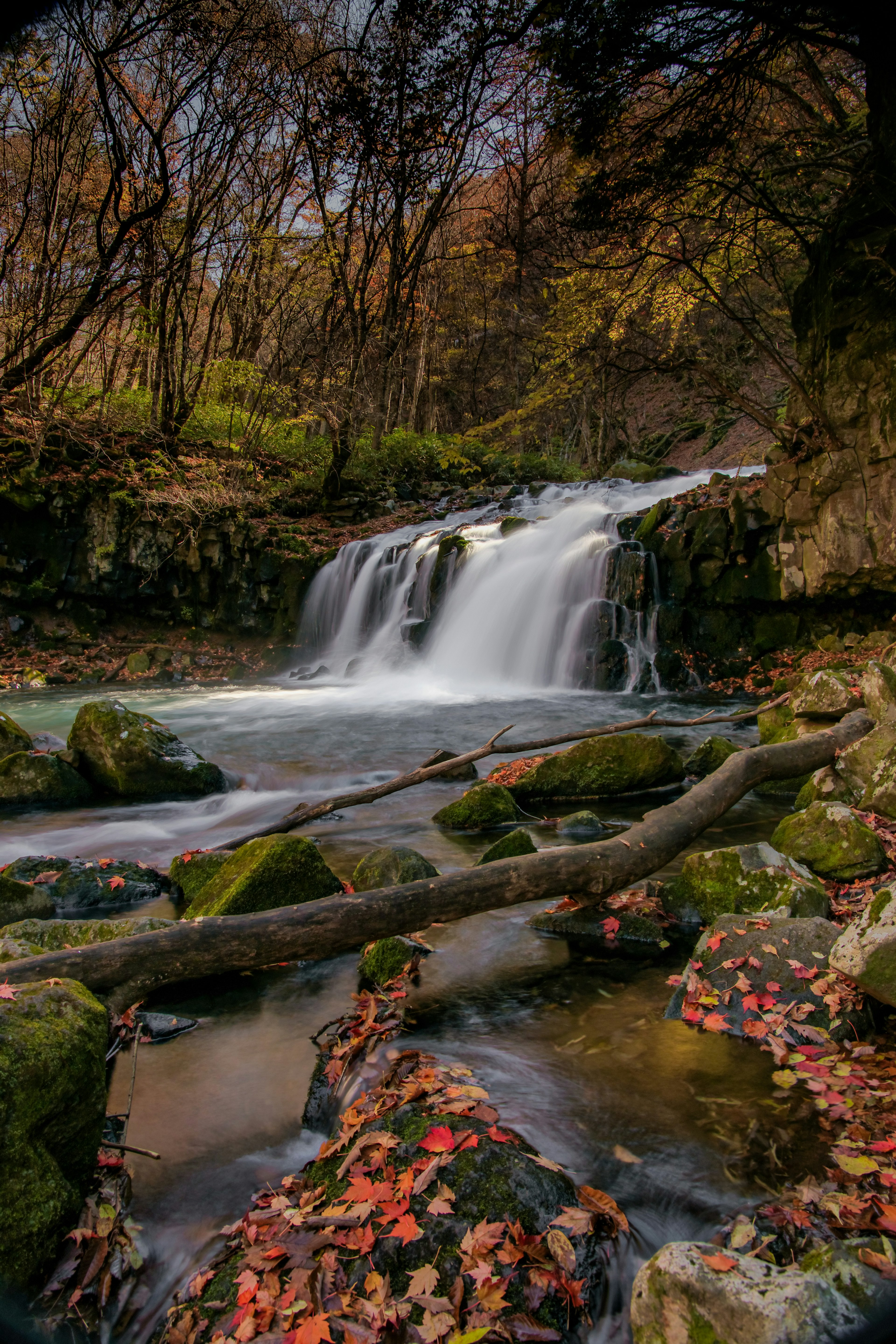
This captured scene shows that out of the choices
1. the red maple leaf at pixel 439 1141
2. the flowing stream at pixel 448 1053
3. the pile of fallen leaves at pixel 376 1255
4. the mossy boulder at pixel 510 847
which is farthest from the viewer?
the mossy boulder at pixel 510 847

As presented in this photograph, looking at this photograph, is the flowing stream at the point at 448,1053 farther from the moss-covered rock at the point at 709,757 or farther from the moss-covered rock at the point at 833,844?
the moss-covered rock at the point at 833,844

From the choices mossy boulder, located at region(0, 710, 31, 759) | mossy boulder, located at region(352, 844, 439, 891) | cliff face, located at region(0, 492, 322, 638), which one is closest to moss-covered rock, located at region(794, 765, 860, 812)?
mossy boulder, located at region(352, 844, 439, 891)

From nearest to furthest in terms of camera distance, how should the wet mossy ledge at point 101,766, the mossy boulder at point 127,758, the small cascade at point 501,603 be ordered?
the wet mossy ledge at point 101,766 → the mossy boulder at point 127,758 → the small cascade at point 501,603

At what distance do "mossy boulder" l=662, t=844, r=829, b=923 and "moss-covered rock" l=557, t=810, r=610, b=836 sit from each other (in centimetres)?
150

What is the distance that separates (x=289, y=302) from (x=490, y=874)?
18632mm

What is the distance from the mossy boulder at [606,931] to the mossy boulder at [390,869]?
86 cm

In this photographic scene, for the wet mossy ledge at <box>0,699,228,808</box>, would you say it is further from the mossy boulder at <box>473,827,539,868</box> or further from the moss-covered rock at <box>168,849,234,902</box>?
the mossy boulder at <box>473,827,539,868</box>

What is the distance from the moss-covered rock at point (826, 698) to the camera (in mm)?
6680

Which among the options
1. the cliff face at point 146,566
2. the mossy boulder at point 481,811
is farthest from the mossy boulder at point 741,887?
the cliff face at point 146,566

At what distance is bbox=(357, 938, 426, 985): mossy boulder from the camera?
3.95 metres

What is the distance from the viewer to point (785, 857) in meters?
4.36

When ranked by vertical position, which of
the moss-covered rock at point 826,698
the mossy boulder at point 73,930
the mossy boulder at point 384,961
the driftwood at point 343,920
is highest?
the moss-covered rock at point 826,698

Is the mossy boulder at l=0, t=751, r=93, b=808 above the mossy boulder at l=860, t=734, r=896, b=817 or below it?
below

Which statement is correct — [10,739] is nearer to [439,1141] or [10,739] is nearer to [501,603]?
[439,1141]
